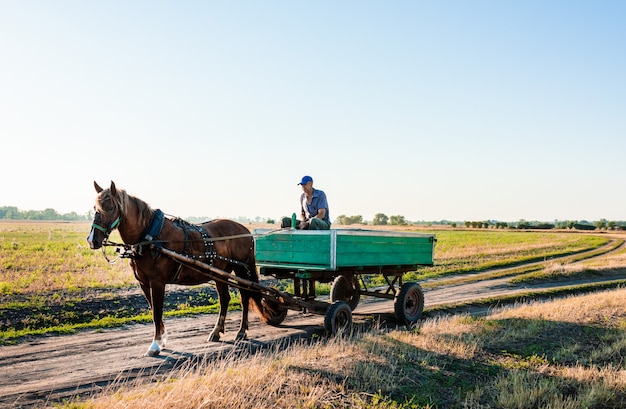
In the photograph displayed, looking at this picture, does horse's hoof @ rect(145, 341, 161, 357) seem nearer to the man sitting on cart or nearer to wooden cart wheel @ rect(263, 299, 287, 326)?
wooden cart wheel @ rect(263, 299, 287, 326)

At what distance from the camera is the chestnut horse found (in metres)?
7.16

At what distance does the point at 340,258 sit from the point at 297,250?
2.84ft

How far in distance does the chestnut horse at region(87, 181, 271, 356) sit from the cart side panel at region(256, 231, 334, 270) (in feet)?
1.48

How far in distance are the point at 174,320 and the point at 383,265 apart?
4.62 metres

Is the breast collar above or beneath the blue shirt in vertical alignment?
beneath

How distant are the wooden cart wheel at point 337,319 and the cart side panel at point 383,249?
0.81m

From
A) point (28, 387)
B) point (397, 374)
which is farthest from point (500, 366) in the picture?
point (28, 387)

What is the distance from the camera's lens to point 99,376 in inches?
262

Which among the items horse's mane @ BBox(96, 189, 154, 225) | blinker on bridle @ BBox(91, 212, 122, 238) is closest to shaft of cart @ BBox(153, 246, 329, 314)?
horse's mane @ BBox(96, 189, 154, 225)

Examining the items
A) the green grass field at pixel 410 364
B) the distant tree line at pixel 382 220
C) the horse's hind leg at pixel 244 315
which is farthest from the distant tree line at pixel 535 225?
the horse's hind leg at pixel 244 315

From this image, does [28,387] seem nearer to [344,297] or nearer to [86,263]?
[344,297]

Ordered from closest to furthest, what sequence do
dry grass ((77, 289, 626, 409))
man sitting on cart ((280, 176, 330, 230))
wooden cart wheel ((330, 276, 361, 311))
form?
dry grass ((77, 289, 626, 409)) → man sitting on cart ((280, 176, 330, 230)) → wooden cart wheel ((330, 276, 361, 311))

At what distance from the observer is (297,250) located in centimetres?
902

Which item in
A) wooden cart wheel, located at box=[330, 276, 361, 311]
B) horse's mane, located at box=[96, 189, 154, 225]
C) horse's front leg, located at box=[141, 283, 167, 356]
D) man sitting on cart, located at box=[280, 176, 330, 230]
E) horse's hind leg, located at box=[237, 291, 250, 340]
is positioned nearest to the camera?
horse's mane, located at box=[96, 189, 154, 225]
